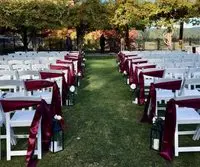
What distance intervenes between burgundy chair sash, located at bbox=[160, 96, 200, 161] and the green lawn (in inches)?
5.6

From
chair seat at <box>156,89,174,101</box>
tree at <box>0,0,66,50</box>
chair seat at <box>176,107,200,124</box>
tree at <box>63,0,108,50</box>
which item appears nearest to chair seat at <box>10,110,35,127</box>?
chair seat at <box>176,107,200,124</box>

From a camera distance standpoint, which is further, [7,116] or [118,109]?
[118,109]

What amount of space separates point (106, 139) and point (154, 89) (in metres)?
1.48

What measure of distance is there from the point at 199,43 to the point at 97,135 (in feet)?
112

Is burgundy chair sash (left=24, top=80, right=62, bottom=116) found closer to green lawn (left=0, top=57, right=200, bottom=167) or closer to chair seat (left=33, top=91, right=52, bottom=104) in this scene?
chair seat (left=33, top=91, right=52, bottom=104)

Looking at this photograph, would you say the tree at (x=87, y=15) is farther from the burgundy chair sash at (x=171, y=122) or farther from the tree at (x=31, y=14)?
the burgundy chair sash at (x=171, y=122)

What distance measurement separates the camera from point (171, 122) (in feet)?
20.7

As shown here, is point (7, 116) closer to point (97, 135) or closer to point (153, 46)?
point (97, 135)

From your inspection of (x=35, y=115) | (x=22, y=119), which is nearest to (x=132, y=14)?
(x=22, y=119)

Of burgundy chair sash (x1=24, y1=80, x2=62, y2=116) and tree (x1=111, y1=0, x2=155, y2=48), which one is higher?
tree (x1=111, y1=0, x2=155, y2=48)

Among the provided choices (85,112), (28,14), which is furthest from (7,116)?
(28,14)

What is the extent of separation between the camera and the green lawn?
20.7ft

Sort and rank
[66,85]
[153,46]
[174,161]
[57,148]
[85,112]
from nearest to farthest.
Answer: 1. [174,161]
2. [57,148]
3. [85,112]
4. [66,85]
5. [153,46]

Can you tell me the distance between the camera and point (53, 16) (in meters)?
32.1
